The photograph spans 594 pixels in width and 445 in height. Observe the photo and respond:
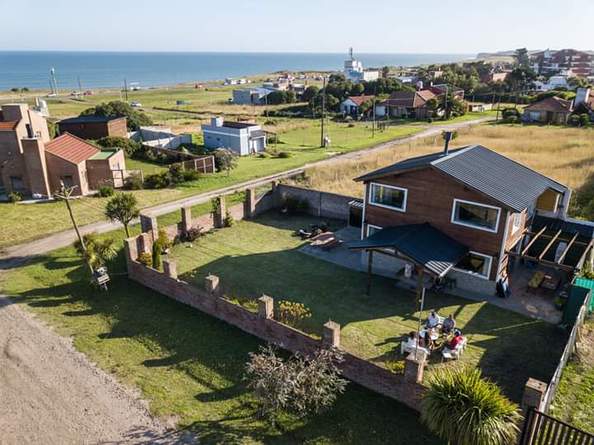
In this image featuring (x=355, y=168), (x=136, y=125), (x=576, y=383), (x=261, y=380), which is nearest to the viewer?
(x=261, y=380)

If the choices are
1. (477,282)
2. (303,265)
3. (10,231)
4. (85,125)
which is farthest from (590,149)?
(85,125)

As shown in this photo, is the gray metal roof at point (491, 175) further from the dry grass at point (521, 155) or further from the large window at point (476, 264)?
the dry grass at point (521, 155)

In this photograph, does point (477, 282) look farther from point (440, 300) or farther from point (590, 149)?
point (590, 149)

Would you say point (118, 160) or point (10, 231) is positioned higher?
point (118, 160)

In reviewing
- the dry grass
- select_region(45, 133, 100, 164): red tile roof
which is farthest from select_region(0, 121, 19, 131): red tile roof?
the dry grass

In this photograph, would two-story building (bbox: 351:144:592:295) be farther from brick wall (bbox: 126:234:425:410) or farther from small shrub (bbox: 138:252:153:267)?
small shrub (bbox: 138:252:153:267)
